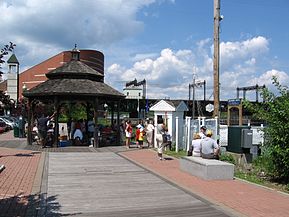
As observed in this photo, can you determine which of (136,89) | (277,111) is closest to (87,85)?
(277,111)

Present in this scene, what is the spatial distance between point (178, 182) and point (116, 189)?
201cm

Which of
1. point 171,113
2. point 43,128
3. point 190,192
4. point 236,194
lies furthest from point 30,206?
point 171,113

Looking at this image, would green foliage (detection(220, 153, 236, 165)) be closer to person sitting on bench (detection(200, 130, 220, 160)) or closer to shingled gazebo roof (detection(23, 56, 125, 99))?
person sitting on bench (detection(200, 130, 220, 160))

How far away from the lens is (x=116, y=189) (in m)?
10.2

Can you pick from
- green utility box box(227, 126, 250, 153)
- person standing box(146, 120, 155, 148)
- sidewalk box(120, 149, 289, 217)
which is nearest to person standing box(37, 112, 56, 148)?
person standing box(146, 120, 155, 148)

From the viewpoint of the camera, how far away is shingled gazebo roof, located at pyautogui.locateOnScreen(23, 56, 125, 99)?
2250cm

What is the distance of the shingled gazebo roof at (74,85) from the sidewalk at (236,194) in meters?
9.79

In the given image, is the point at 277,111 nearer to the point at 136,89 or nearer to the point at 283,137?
the point at 283,137

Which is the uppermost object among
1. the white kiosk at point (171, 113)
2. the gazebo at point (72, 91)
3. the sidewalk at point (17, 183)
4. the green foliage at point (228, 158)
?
the gazebo at point (72, 91)

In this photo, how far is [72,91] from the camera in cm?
2234

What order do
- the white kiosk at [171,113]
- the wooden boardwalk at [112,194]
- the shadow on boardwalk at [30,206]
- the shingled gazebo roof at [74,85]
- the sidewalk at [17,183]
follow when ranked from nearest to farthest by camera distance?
the shadow on boardwalk at [30,206], the wooden boardwalk at [112,194], the sidewalk at [17,183], the white kiosk at [171,113], the shingled gazebo roof at [74,85]

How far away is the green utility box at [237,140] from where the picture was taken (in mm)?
16438

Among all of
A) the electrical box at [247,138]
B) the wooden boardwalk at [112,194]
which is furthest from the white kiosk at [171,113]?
the wooden boardwalk at [112,194]

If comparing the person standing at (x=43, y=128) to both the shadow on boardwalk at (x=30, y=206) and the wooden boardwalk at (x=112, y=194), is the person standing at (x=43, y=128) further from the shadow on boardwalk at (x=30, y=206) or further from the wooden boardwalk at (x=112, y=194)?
the shadow on boardwalk at (x=30, y=206)
